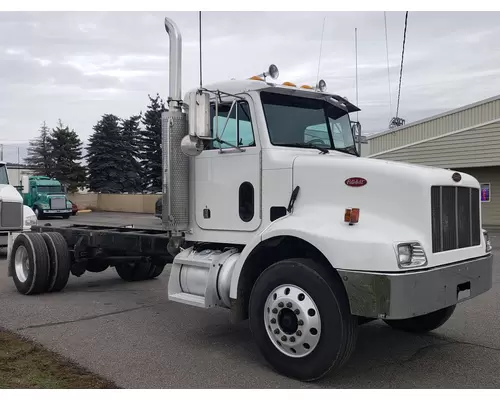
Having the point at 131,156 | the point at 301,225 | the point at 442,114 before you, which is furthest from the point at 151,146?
the point at 301,225

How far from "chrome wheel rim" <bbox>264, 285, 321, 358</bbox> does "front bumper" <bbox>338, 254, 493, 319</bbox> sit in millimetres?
404

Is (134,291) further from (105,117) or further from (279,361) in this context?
(105,117)

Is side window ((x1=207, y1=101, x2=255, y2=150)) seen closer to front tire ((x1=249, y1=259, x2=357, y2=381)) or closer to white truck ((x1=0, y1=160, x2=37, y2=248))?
front tire ((x1=249, y1=259, x2=357, y2=381))

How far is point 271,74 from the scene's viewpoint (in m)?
6.07

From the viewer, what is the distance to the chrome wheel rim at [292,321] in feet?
15.2

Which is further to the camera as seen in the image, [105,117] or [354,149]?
[105,117]

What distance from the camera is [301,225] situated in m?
4.91

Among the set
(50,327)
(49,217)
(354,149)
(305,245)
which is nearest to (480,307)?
(354,149)

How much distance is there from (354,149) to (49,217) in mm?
32843

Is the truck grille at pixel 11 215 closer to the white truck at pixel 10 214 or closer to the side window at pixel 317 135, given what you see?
the white truck at pixel 10 214

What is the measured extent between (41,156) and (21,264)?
46.6 meters

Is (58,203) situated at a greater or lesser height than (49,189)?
lesser

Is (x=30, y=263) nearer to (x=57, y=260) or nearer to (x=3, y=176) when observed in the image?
(x=57, y=260)

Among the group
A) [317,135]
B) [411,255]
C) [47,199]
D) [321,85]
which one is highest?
[321,85]
